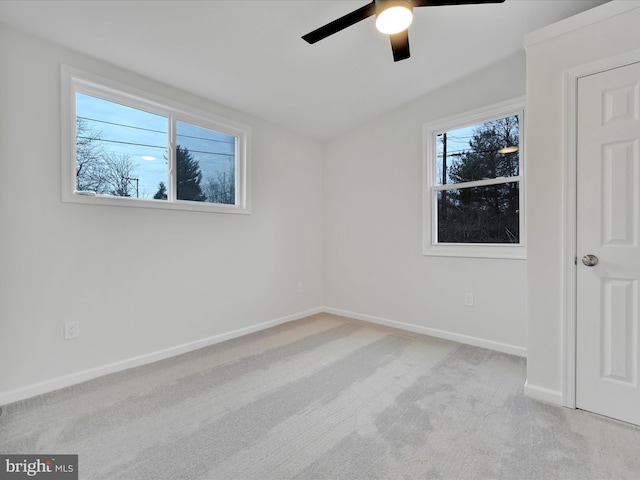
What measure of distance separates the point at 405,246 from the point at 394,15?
233cm

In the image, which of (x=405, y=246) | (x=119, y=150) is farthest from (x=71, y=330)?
(x=405, y=246)

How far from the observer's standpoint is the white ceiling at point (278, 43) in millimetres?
2047

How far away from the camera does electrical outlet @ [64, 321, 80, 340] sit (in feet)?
7.47

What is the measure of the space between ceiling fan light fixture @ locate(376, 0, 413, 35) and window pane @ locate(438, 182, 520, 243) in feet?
6.16

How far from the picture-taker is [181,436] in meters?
1.71

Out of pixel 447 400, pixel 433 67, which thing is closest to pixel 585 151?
pixel 433 67

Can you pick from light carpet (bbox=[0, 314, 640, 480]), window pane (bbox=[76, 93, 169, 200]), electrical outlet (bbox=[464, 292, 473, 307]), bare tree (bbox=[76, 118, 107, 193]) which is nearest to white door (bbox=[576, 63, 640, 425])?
light carpet (bbox=[0, 314, 640, 480])

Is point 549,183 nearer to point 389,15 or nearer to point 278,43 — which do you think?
point 389,15

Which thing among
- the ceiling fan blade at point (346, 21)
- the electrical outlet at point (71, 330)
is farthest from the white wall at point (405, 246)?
the electrical outlet at point (71, 330)

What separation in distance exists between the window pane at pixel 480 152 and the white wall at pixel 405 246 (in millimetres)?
224

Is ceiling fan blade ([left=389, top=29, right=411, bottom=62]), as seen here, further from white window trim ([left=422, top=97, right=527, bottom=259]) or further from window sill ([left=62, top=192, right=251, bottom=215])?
window sill ([left=62, top=192, right=251, bottom=215])

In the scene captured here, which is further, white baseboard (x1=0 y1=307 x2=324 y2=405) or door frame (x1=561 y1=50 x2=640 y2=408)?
white baseboard (x1=0 y1=307 x2=324 y2=405)

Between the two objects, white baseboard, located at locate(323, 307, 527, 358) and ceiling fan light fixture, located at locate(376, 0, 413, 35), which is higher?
ceiling fan light fixture, located at locate(376, 0, 413, 35)

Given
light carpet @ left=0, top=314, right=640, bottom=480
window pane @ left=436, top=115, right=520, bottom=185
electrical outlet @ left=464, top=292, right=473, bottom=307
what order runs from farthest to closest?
1. electrical outlet @ left=464, top=292, right=473, bottom=307
2. window pane @ left=436, top=115, right=520, bottom=185
3. light carpet @ left=0, top=314, right=640, bottom=480
